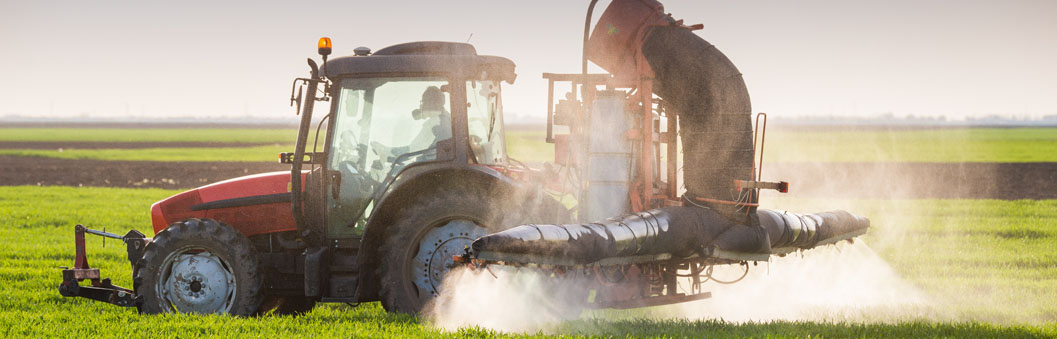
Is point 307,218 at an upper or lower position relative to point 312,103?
lower

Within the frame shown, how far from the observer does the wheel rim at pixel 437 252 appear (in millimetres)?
7469

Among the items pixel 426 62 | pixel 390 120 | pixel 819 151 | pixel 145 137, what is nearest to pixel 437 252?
pixel 390 120

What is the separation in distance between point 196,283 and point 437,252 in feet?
7.15

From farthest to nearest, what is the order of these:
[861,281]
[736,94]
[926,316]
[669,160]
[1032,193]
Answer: [1032,193]
[861,281]
[926,316]
[669,160]
[736,94]

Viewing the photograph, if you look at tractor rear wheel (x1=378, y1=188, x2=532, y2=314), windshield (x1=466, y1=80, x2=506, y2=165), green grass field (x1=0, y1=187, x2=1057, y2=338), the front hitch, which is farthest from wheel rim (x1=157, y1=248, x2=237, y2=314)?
windshield (x1=466, y1=80, x2=506, y2=165)

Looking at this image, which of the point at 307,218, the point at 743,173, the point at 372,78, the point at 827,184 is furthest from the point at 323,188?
the point at 827,184

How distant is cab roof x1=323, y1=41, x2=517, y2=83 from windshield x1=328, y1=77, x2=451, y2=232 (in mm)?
112

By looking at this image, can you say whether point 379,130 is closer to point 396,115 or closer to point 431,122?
point 396,115

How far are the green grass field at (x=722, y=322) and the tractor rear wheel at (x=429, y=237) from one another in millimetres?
238

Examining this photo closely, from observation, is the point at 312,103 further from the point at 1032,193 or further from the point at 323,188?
the point at 1032,193

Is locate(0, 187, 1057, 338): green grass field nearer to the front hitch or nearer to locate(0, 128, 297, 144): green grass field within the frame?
the front hitch

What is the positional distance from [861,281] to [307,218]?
5.85 metres

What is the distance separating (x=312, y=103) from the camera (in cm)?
789

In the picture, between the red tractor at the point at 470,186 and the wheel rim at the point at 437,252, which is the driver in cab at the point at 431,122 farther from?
the wheel rim at the point at 437,252
